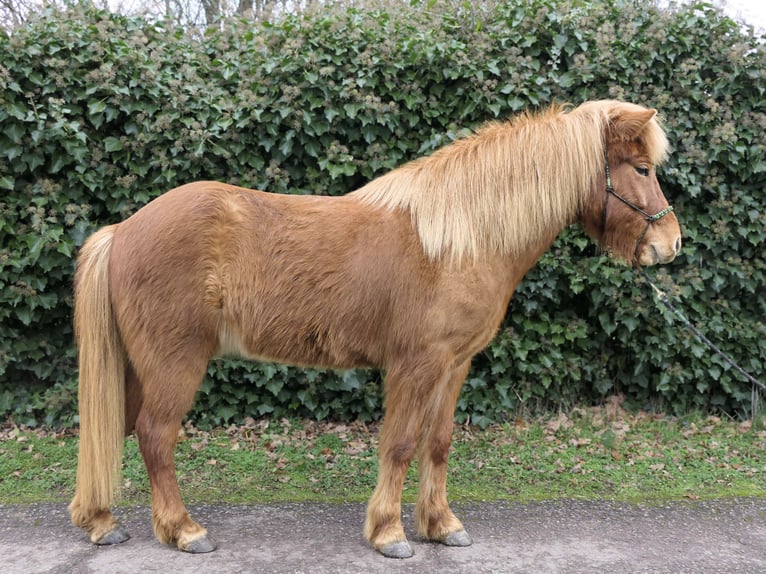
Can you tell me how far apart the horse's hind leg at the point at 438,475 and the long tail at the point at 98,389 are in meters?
1.57

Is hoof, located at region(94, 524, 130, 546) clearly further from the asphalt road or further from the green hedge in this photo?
the green hedge

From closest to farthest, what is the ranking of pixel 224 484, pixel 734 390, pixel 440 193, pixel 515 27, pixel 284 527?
pixel 440 193, pixel 284 527, pixel 224 484, pixel 515 27, pixel 734 390

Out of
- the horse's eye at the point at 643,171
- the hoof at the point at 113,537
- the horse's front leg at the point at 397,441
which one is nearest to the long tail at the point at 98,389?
the hoof at the point at 113,537

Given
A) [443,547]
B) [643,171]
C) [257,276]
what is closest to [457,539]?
[443,547]

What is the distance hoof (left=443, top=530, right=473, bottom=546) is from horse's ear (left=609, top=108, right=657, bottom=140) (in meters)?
2.24

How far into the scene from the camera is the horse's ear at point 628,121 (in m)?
2.91

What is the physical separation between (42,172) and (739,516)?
5219 millimetres

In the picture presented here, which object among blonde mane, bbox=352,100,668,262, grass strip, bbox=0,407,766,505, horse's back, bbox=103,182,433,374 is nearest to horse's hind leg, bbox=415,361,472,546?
horse's back, bbox=103,182,433,374

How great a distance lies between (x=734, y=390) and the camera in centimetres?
493

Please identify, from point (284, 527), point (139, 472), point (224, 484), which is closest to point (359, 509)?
point (284, 527)

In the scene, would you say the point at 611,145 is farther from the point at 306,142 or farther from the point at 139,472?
the point at 139,472

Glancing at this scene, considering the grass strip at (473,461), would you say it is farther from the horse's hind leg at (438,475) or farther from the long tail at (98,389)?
the long tail at (98,389)

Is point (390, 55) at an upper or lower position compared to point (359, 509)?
upper

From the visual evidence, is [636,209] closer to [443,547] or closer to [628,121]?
[628,121]
